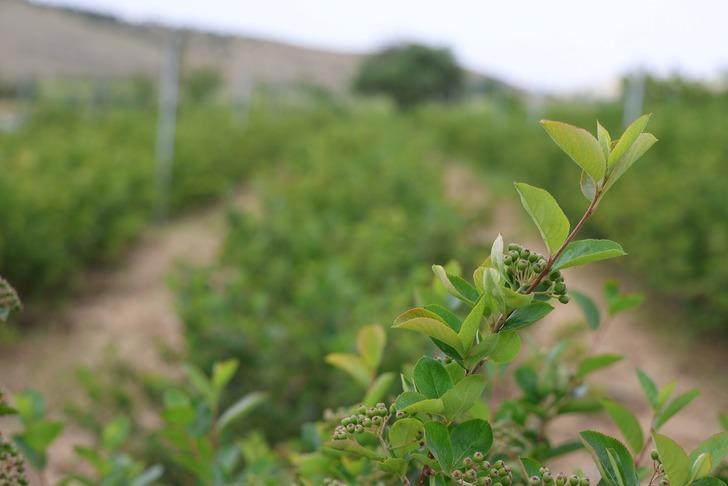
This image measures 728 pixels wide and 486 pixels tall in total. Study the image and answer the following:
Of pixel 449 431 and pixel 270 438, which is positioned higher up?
pixel 449 431

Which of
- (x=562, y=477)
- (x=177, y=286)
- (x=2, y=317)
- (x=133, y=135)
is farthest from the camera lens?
(x=133, y=135)

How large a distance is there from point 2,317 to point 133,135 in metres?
10.4

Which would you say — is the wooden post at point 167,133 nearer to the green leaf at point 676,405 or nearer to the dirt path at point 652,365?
the dirt path at point 652,365

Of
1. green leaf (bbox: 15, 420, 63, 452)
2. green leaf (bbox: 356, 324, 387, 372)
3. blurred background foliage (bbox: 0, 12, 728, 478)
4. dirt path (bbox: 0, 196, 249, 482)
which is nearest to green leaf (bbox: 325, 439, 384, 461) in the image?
green leaf (bbox: 356, 324, 387, 372)

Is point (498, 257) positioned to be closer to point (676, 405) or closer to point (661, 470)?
point (661, 470)

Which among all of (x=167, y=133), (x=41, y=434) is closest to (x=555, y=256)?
(x=41, y=434)

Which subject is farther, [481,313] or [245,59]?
[245,59]

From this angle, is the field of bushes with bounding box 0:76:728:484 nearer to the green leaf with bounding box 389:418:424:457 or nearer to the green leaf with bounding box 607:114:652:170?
the green leaf with bounding box 389:418:424:457

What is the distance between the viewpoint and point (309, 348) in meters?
2.40

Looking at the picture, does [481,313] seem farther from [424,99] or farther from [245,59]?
[424,99]

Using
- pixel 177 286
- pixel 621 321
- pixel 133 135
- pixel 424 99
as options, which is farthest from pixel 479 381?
pixel 424 99

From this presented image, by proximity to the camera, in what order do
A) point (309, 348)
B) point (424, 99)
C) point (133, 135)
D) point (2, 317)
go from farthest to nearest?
point (424, 99)
point (133, 135)
point (309, 348)
point (2, 317)

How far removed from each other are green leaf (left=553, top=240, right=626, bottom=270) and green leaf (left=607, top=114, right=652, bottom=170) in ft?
0.21

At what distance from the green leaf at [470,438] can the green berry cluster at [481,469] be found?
17 mm
